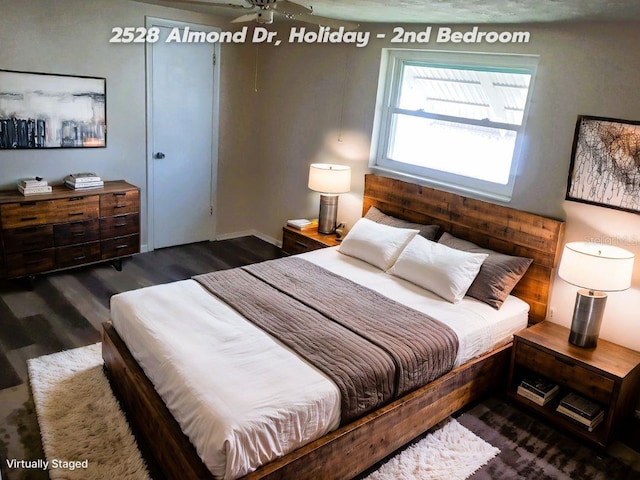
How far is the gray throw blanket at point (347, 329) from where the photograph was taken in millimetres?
2520

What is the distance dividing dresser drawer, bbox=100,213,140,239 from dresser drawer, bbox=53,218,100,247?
2.5 inches

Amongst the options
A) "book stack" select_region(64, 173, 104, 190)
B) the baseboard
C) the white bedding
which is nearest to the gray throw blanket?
the white bedding

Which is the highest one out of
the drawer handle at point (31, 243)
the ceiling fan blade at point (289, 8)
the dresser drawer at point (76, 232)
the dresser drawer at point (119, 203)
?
the ceiling fan blade at point (289, 8)

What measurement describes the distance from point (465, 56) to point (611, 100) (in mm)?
1140

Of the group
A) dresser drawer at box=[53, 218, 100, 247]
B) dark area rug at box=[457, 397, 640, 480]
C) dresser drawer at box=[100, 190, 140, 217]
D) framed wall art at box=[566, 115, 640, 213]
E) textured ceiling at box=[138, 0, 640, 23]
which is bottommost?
dark area rug at box=[457, 397, 640, 480]

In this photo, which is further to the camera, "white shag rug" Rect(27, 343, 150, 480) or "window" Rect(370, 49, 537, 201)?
"window" Rect(370, 49, 537, 201)

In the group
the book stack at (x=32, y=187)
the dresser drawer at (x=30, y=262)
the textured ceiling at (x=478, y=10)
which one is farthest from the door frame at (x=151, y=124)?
the textured ceiling at (x=478, y=10)

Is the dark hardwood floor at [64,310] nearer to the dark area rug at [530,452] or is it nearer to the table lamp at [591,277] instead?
the dark area rug at [530,452]

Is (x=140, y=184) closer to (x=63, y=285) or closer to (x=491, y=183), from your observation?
(x=63, y=285)

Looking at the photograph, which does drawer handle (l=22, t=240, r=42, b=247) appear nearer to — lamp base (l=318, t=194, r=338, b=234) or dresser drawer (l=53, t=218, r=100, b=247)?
dresser drawer (l=53, t=218, r=100, b=247)

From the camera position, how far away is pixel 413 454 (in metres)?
2.76

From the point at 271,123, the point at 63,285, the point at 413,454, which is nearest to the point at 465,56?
the point at 271,123

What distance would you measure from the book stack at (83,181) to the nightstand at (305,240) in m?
1.69

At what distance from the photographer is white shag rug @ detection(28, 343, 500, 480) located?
2.50m
